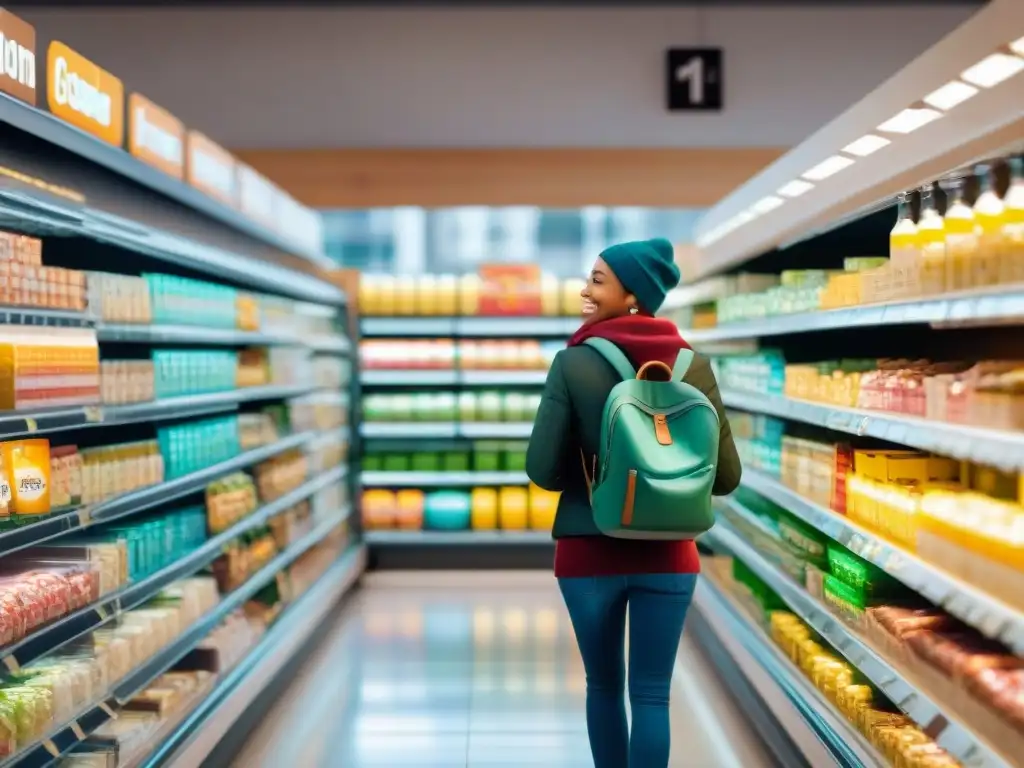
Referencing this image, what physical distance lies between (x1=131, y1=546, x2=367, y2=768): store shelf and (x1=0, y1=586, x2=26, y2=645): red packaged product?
87 centimetres

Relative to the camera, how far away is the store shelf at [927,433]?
92.7 inches

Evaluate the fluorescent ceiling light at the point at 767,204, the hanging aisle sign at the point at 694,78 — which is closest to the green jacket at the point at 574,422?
the fluorescent ceiling light at the point at 767,204

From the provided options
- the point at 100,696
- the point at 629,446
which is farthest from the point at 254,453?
the point at 629,446

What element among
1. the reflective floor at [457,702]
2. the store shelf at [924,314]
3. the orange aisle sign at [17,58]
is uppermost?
the orange aisle sign at [17,58]

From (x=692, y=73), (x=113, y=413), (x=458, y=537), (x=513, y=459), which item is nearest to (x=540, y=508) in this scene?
(x=513, y=459)

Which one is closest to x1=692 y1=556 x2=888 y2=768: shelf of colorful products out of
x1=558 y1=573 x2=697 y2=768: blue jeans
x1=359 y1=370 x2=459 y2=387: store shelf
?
x1=558 y1=573 x2=697 y2=768: blue jeans

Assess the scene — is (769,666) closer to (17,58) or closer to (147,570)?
(147,570)

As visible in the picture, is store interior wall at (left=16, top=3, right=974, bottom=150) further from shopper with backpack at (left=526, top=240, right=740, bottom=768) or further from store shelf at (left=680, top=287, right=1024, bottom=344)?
shopper with backpack at (left=526, top=240, right=740, bottom=768)

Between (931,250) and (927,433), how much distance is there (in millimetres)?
482

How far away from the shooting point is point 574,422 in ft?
10.4

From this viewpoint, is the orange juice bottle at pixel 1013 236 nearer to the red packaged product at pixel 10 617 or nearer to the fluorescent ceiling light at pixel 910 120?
the fluorescent ceiling light at pixel 910 120

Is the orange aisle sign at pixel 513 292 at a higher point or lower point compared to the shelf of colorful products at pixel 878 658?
higher

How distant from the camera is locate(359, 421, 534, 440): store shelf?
8633mm

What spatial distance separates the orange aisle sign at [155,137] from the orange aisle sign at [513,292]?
4.48 metres
